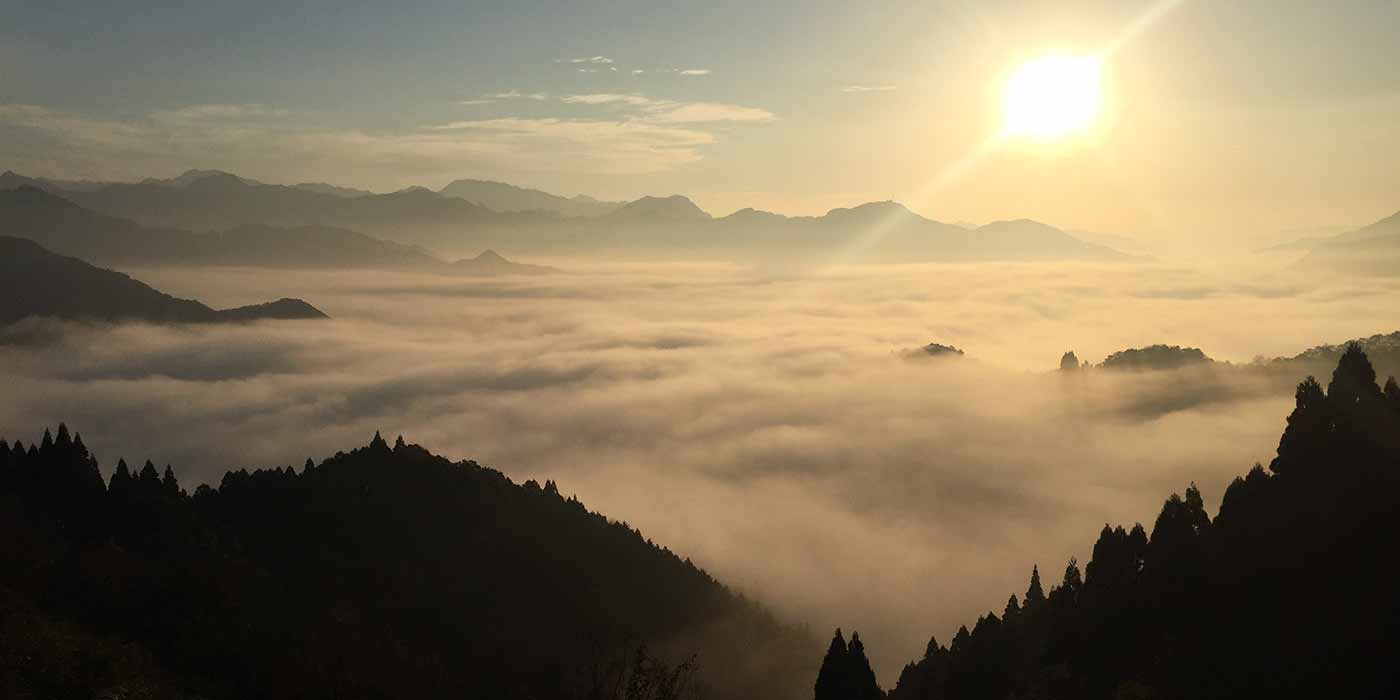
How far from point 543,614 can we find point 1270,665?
9974 centimetres

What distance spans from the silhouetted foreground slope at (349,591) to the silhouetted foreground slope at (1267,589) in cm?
3718

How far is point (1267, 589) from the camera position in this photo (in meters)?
64.9

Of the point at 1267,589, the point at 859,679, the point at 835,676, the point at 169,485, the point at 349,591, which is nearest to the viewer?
the point at 1267,589

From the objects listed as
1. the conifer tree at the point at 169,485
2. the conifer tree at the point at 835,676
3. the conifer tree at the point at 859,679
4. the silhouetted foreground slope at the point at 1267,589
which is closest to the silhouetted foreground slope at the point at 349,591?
the conifer tree at the point at 169,485

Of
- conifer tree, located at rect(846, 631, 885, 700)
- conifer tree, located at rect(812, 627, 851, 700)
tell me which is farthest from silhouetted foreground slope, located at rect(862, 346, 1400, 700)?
conifer tree, located at rect(846, 631, 885, 700)

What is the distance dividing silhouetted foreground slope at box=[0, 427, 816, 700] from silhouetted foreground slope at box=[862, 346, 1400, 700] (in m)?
37.2

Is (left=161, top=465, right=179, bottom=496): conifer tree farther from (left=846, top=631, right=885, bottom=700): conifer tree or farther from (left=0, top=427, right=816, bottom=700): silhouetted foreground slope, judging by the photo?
(left=846, top=631, right=885, bottom=700): conifer tree

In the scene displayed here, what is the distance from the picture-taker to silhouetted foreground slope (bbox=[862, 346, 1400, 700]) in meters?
60.1

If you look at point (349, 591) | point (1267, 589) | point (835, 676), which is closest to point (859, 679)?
point (835, 676)

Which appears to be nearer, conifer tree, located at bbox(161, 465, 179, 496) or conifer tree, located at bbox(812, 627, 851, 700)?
conifer tree, located at bbox(812, 627, 851, 700)

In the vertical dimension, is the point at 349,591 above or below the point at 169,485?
below

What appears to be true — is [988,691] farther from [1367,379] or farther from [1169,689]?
[1367,379]

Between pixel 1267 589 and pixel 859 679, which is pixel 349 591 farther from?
pixel 1267 589

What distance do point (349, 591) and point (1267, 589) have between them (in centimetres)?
10712
